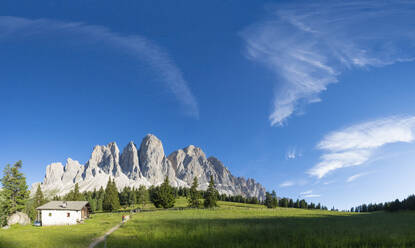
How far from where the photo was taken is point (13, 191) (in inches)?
2576

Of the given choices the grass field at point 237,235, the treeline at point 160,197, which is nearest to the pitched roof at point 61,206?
the grass field at point 237,235

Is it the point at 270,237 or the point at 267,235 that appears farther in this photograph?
the point at 267,235

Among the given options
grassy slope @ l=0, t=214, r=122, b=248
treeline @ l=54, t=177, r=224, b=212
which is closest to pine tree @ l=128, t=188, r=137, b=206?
treeline @ l=54, t=177, r=224, b=212

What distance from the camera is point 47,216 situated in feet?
187

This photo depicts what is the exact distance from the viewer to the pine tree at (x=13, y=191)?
6288 cm

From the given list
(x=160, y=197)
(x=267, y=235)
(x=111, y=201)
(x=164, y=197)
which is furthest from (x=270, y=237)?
(x=111, y=201)

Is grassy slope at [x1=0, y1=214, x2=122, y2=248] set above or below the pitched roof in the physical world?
above

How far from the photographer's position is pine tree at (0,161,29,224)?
206ft

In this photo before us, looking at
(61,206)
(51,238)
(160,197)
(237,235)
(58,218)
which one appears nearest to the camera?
(237,235)

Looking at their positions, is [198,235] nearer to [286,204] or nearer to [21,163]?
[21,163]

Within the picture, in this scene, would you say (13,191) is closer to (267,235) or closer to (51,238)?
(51,238)

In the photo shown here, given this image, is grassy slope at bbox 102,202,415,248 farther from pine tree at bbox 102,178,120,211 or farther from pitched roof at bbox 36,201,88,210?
pine tree at bbox 102,178,120,211

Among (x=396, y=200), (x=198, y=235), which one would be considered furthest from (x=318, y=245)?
(x=396, y=200)

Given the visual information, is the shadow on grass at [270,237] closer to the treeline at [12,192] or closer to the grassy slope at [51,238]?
the grassy slope at [51,238]
